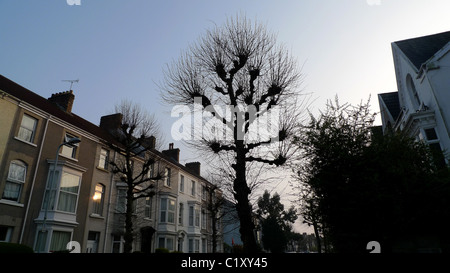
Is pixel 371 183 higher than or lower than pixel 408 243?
higher

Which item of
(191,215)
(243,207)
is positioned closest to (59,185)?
(243,207)

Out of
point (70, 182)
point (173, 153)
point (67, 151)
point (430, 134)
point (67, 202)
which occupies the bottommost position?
point (67, 202)

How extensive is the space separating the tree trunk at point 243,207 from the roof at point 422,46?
50.4 feet

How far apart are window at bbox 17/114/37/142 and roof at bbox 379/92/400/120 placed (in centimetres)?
2865

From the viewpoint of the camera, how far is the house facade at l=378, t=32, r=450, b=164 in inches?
604

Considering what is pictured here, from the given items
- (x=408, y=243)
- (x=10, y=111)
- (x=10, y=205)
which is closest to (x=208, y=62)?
(x=408, y=243)

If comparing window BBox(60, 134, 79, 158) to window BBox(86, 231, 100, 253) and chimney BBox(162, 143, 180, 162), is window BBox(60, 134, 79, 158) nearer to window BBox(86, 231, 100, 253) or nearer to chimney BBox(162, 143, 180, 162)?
window BBox(86, 231, 100, 253)

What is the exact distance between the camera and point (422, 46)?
20062 mm

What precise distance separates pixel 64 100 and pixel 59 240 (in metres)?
12.1

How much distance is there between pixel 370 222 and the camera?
8.02 meters

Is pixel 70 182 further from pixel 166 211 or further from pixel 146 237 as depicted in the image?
pixel 166 211

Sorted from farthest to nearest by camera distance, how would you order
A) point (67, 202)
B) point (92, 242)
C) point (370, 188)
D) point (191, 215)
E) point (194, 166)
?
point (194, 166) → point (191, 215) → point (92, 242) → point (67, 202) → point (370, 188)
